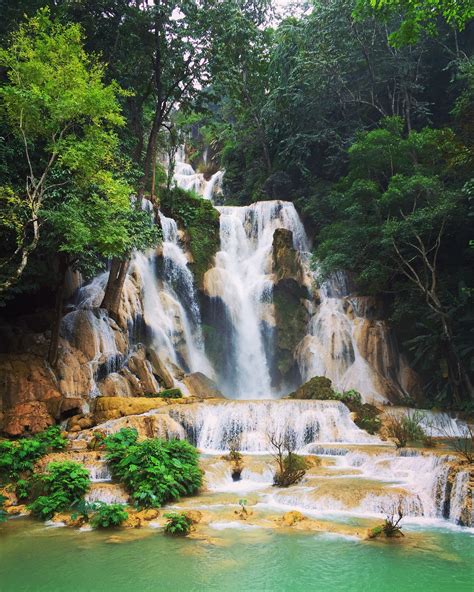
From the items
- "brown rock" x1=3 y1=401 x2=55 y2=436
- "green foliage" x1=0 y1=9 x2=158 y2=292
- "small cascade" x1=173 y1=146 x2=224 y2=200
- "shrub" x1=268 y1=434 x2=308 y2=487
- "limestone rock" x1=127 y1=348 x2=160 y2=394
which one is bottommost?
"shrub" x1=268 y1=434 x2=308 y2=487

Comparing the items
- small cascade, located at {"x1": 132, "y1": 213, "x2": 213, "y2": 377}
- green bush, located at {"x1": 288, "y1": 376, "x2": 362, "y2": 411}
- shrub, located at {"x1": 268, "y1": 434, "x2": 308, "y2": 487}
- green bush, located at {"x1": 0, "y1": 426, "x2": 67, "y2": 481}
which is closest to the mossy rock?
green bush, located at {"x1": 288, "y1": 376, "x2": 362, "y2": 411}

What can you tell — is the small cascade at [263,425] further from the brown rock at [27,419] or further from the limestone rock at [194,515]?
the limestone rock at [194,515]

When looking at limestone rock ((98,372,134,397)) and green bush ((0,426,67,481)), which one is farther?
limestone rock ((98,372,134,397))

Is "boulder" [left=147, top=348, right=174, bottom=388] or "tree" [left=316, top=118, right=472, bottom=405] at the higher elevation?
"tree" [left=316, top=118, right=472, bottom=405]

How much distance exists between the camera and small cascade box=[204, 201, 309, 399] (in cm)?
1950

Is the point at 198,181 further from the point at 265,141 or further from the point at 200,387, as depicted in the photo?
the point at 200,387

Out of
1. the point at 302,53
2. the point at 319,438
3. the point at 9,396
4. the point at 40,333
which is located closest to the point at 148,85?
the point at 302,53

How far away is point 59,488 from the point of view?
26.2 ft

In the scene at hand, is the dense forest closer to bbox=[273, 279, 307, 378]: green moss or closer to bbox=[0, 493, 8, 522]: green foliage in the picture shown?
bbox=[273, 279, 307, 378]: green moss

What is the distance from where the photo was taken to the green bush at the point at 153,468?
7988mm

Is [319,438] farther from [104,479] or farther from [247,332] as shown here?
[247,332]

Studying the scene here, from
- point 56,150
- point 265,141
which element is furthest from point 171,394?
point 265,141

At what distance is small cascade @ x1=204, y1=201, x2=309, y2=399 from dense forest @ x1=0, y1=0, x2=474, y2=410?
1.54 metres

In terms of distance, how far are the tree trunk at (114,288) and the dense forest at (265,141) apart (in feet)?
0.20
